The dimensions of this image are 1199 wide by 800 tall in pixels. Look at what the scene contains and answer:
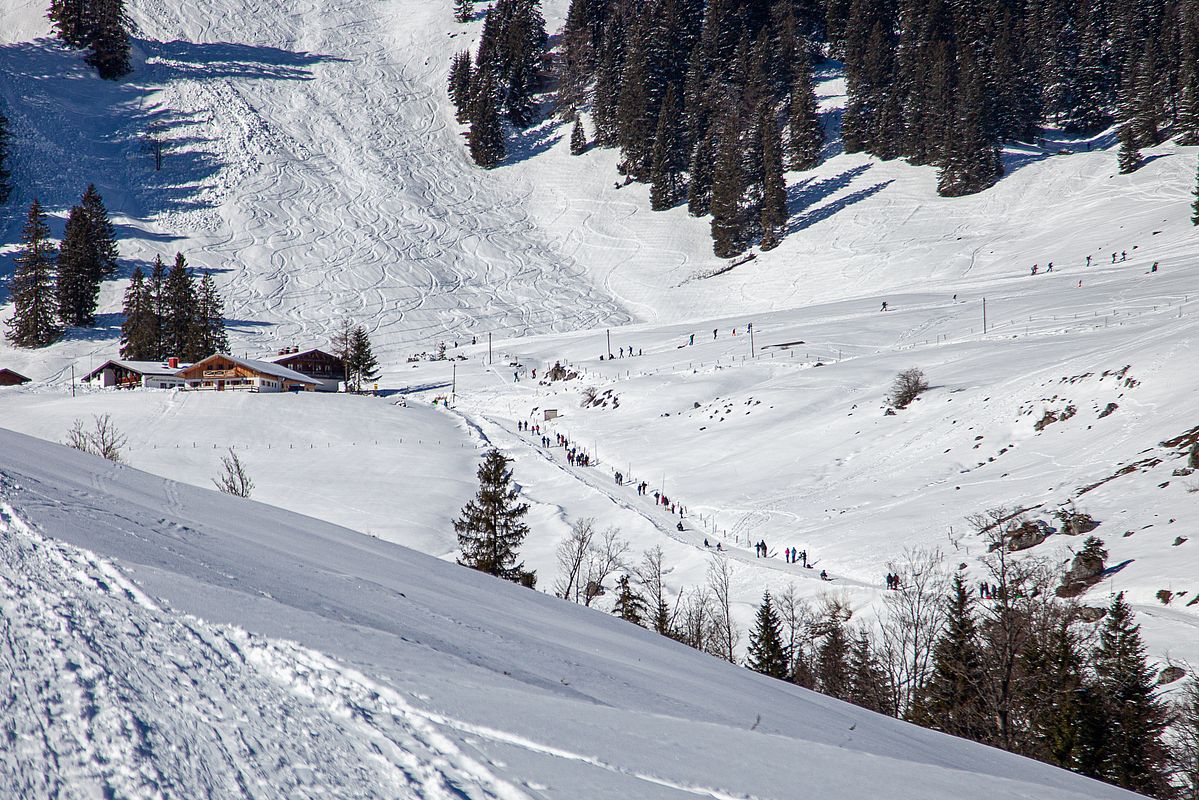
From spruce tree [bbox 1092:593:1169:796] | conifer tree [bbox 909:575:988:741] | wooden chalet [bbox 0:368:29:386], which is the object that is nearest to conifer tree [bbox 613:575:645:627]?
conifer tree [bbox 909:575:988:741]

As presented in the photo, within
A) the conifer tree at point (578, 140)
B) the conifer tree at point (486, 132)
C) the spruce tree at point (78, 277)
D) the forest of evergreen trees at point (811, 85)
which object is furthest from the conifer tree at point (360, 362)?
the conifer tree at point (578, 140)

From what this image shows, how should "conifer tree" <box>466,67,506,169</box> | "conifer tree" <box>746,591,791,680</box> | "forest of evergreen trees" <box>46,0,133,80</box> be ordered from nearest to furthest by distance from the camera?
"conifer tree" <box>746,591,791,680</box>
"forest of evergreen trees" <box>46,0,133,80</box>
"conifer tree" <box>466,67,506,169</box>

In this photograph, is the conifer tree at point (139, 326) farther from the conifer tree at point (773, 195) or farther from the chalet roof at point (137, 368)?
the conifer tree at point (773, 195)

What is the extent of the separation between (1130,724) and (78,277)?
91843 mm

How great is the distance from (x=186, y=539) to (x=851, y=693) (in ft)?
67.9

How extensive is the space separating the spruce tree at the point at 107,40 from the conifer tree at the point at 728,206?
297 feet

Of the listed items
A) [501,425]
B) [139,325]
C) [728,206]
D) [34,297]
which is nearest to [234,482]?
[501,425]

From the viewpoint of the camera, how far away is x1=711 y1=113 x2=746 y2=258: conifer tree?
337ft

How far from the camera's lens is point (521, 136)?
13300 centimetres

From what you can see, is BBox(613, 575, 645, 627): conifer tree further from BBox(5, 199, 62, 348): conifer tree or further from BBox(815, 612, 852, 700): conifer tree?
BBox(5, 199, 62, 348): conifer tree

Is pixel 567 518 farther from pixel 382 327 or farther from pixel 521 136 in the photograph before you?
pixel 521 136

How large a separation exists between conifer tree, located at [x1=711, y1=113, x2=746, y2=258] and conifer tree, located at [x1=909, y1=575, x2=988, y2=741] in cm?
8735

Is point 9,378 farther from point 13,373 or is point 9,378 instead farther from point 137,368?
point 137,368

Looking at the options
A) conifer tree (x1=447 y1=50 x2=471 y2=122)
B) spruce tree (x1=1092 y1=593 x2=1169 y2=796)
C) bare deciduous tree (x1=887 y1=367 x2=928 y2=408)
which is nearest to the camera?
spruce tree (x1=1092 y1=593 x2=1169 y2=796)
